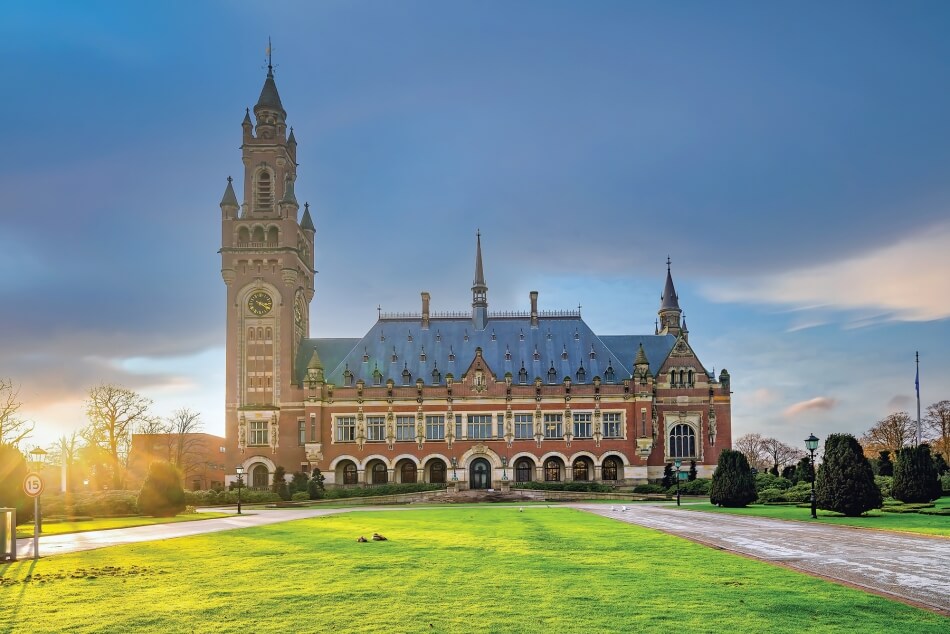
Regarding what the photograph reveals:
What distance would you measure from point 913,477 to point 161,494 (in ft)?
138

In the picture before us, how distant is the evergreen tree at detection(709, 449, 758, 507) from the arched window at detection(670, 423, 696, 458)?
30.3 metres

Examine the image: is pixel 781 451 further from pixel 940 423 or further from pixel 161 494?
pixel 161 494

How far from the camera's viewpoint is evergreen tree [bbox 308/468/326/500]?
228 feet

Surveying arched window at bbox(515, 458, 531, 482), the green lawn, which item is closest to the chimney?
arched window at bbox(515, 458, 531, 482)

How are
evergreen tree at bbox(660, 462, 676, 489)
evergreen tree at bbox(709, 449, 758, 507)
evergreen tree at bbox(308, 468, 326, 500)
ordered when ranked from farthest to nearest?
1. evergreen tree at bbox(660, 462, 676, 489)
2. evergreen tree at bbox(308, 468, 326, 500)
3. evergreen tree at bbox(709, 449, 758, 507)

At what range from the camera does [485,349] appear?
3263 inches

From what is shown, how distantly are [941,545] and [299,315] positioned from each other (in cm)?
6906

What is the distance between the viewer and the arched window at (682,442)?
79.1m

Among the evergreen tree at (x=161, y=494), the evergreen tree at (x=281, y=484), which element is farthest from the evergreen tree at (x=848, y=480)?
the evergreen tree at (x=281, y=484)

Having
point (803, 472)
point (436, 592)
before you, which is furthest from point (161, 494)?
point (803, 472)

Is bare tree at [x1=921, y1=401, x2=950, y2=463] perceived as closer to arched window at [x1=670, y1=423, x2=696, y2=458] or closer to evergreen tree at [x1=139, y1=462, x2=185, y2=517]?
arched window at [x1=670, y1=423, x2=696, y2=458]

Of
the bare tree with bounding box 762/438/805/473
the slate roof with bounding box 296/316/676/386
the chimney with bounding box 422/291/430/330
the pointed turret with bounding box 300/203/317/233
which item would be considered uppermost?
the pointed turret with bounding box 300/203/317/233

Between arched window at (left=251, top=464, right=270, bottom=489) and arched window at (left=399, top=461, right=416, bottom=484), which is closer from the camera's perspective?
arched window at (left=251, top=464, right=270, bottom=489)

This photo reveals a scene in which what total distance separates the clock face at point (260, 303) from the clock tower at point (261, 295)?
97 millimetres
